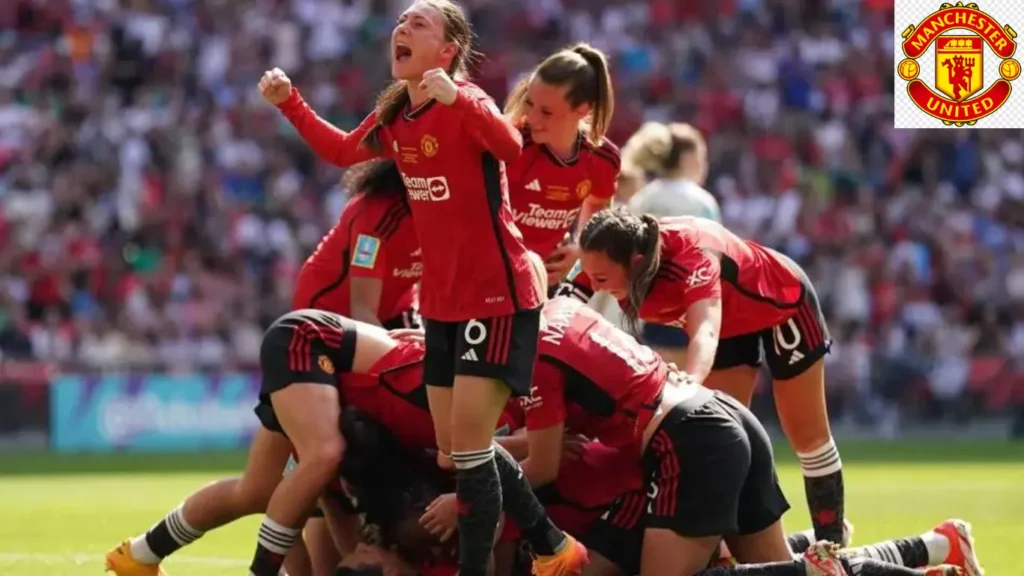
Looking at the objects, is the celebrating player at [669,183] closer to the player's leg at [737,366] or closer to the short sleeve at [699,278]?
the player's leg at [737,366]

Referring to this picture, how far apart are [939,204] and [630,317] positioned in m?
14.3

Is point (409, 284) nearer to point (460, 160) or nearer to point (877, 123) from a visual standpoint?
point (460, 160)

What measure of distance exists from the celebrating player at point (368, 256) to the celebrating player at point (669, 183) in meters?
1.68

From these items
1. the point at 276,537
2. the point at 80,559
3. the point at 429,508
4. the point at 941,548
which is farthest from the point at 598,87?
the point at 80,559

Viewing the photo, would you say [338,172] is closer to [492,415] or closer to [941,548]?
[941,548]

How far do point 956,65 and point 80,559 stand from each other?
7634mm

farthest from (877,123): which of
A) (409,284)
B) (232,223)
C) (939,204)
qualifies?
(409,284)

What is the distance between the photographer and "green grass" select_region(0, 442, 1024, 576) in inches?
303

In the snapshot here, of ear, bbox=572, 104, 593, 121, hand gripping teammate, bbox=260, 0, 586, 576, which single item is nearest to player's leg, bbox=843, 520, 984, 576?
hand gripping teammate, bbox=260, 0, 586, 576

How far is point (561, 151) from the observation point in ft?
24.7

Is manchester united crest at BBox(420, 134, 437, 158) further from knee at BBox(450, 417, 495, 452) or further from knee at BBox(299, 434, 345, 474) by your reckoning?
knee at BBox(299, 434, 345, 474)

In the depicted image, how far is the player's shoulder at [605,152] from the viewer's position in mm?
7586

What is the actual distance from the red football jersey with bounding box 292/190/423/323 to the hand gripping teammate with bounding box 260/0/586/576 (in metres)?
1.40

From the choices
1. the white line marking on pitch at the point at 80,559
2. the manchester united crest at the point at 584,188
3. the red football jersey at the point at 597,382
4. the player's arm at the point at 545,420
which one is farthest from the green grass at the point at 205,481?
the manchester united crest at the point at 584,188
